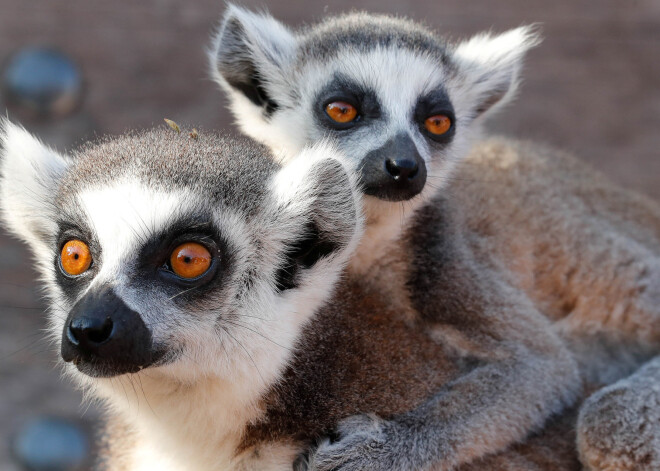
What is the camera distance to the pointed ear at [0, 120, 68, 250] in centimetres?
255

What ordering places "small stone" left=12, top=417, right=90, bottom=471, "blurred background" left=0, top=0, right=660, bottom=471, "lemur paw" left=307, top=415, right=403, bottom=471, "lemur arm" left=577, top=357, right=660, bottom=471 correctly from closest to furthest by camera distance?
"lemur paw" left=307, top=415, right=403, bottom=471
"lemur arm" left=577, top=357, right=660, bottom=471
"small stone" left=12, top=417, right=90, bottom=471
"blurred background" left=0, top=0, right=660, bottom=471

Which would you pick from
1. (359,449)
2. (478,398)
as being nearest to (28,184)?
(359,449)

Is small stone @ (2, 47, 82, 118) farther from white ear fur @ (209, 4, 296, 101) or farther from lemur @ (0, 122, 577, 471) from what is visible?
lemur @ (0, 122, 577, 471)

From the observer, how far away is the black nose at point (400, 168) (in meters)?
2.96

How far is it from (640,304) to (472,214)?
99cm

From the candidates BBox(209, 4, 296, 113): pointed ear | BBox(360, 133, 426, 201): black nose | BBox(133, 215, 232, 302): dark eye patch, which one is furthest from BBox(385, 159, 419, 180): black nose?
BBox(133, 215, 232, 302): dark eye patch

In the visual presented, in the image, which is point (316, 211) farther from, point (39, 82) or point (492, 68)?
point (39, 82)

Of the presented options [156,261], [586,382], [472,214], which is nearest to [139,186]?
[156,261]

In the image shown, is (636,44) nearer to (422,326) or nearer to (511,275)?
(511,275)

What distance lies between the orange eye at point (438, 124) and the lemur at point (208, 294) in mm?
1052

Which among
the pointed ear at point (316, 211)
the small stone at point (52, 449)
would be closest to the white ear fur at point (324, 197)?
the pointed ear at point (316, 211)

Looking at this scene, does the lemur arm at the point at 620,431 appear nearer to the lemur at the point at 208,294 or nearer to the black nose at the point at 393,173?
the lemur at the point at 208,294

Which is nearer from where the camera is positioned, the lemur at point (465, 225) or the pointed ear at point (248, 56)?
the lemur at point (465, 225)

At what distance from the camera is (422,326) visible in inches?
122
